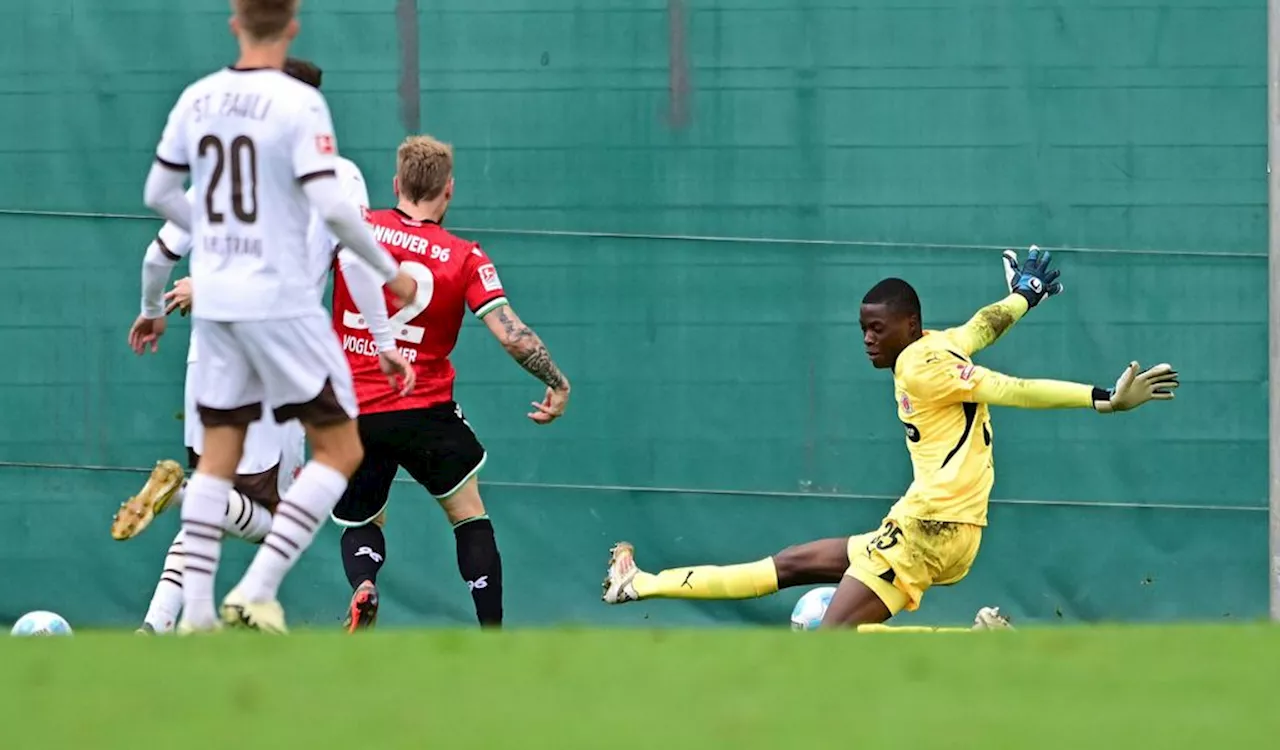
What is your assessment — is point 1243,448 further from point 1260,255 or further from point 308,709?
point 308,709

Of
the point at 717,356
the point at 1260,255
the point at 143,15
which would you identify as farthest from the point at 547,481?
the point at 1260,255

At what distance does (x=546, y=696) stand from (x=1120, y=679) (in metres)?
1.11

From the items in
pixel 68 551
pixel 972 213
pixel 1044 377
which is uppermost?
pixel 972 213

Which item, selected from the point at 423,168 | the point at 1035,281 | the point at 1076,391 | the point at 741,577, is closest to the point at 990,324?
the point at 1035,281

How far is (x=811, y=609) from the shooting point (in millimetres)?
7547

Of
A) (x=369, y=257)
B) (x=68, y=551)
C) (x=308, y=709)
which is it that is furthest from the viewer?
(x=68, y=551)

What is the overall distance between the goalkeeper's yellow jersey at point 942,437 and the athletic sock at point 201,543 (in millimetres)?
2504

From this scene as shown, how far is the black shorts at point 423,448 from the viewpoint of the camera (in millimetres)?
6785

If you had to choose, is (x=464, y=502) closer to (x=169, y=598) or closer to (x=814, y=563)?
(x=169, y=598)

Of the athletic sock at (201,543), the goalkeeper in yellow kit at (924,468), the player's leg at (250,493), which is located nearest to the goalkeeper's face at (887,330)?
the goalkeeper in yellow kit at (924,468)

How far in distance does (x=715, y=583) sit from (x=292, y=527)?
2532 millimetres

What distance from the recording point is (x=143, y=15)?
328 inches

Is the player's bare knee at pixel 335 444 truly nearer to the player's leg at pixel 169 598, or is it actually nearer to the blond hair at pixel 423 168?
the player's leg at pixel 169 598

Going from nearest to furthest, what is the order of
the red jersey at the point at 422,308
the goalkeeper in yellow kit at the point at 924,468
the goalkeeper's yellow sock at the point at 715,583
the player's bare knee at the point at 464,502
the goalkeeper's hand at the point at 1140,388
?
the goalkeeper's hand at the point at 1140,388 < the goalkeeper in yellow kit at the point at 924,468 < the red jersey at the point at 422,308 < the player's bare knee at the point at 464,502 < the goalkeeper's yellow sock at the point at 715,583
